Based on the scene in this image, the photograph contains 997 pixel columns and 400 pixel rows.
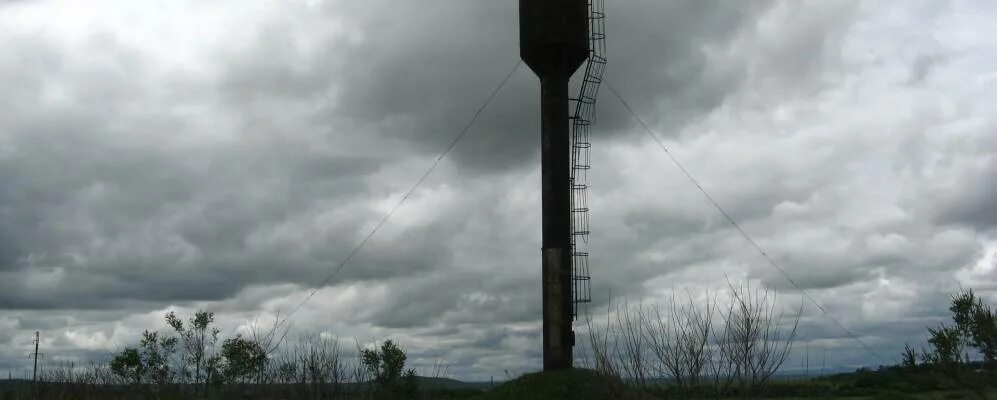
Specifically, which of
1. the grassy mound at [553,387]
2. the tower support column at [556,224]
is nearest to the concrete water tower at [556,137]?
the tower support column at [556,224]

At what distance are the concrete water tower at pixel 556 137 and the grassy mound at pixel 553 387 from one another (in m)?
1.68

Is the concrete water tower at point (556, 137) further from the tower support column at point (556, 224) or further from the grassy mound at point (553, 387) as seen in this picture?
the grassy mound at point (553, 387)

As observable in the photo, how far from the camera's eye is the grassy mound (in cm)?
2952

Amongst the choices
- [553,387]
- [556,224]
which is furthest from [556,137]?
[553,387]

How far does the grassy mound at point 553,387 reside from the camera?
29516 millimetres

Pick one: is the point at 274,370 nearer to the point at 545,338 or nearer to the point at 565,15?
the point at 545,338

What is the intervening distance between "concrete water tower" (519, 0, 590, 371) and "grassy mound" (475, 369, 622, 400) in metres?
1.68

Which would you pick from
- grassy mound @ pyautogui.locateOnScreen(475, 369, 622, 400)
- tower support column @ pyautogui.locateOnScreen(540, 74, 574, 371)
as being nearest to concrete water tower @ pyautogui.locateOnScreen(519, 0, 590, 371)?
tower support column @ pyautogui.locateOnScreen(540, 74, 574, 371)

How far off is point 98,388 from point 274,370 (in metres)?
5.98

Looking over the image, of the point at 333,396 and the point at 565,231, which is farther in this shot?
the point at 565,231

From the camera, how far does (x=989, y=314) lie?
2298 centimetres

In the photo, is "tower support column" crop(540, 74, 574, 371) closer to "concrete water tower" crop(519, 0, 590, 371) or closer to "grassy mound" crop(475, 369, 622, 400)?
"concrete water tower" crop(519, 0, 590, 371)

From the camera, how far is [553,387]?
30.9 m

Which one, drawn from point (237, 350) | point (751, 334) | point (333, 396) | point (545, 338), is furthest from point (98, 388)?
point (237, 350)
